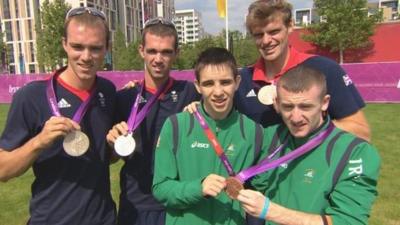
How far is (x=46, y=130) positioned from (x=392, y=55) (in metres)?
46.5

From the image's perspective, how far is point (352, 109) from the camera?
3379 mm

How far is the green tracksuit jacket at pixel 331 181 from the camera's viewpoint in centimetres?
247

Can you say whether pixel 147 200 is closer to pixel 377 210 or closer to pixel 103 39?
pixel 103 39

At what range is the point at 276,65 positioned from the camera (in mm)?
3607

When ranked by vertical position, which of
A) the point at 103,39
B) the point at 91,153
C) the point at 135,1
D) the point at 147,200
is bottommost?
the point at 147,200

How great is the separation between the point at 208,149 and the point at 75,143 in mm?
928

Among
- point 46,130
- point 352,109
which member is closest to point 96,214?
point 46,130

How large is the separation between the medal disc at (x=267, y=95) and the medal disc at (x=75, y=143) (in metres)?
1.43

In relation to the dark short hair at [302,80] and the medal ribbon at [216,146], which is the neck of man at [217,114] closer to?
the medal ribbon at [216,146]

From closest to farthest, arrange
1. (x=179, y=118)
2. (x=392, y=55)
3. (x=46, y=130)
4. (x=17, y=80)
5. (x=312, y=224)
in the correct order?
(x=312, y=224)
(x=46, y=130)
(x=179, y=118)
(x=17, y=80)
(x=392, y=55)

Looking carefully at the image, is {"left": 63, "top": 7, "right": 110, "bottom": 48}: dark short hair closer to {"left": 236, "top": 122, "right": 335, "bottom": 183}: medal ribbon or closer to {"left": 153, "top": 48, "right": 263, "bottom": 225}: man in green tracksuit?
{"left": 153, "top": 48, "right": 263, "bottom": 225}: man in green tracksuit

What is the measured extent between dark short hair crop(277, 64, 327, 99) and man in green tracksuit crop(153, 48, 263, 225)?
0.45m

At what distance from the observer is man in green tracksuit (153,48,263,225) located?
9.54ft

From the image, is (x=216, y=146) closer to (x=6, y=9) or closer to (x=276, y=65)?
(x=276, y=65)
